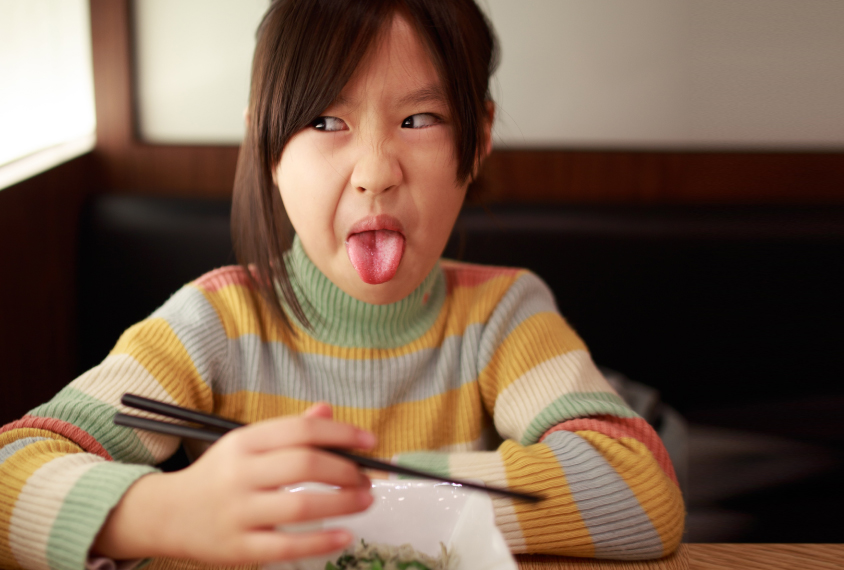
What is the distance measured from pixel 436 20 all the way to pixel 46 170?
83cm

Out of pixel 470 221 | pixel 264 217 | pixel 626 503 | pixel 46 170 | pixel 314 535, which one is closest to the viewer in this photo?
pixel 314 535

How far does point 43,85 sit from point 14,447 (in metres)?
0.83

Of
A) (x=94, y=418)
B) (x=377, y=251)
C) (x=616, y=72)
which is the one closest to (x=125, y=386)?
(x=94, y=418)

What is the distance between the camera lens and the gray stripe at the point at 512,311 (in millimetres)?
946

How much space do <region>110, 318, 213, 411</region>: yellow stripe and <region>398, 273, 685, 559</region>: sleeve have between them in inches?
9.7

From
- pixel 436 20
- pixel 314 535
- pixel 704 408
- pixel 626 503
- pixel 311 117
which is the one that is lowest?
pixel 704 408

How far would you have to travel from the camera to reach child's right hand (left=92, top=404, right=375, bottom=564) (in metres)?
0.48

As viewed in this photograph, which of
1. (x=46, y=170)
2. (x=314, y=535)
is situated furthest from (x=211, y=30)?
(x=314, y=535)

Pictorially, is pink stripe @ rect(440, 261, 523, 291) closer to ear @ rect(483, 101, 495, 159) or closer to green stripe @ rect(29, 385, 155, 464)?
ear @ rect(483, 101, 495, 159)

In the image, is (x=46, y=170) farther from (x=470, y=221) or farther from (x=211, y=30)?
(x=470, y=221)

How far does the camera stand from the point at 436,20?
77 centimetres

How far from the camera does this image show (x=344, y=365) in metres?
0.91

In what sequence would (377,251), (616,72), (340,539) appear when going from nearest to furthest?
(340,539)
(377,251)
(616,72)

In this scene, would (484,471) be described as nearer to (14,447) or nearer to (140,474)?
(140,474)
